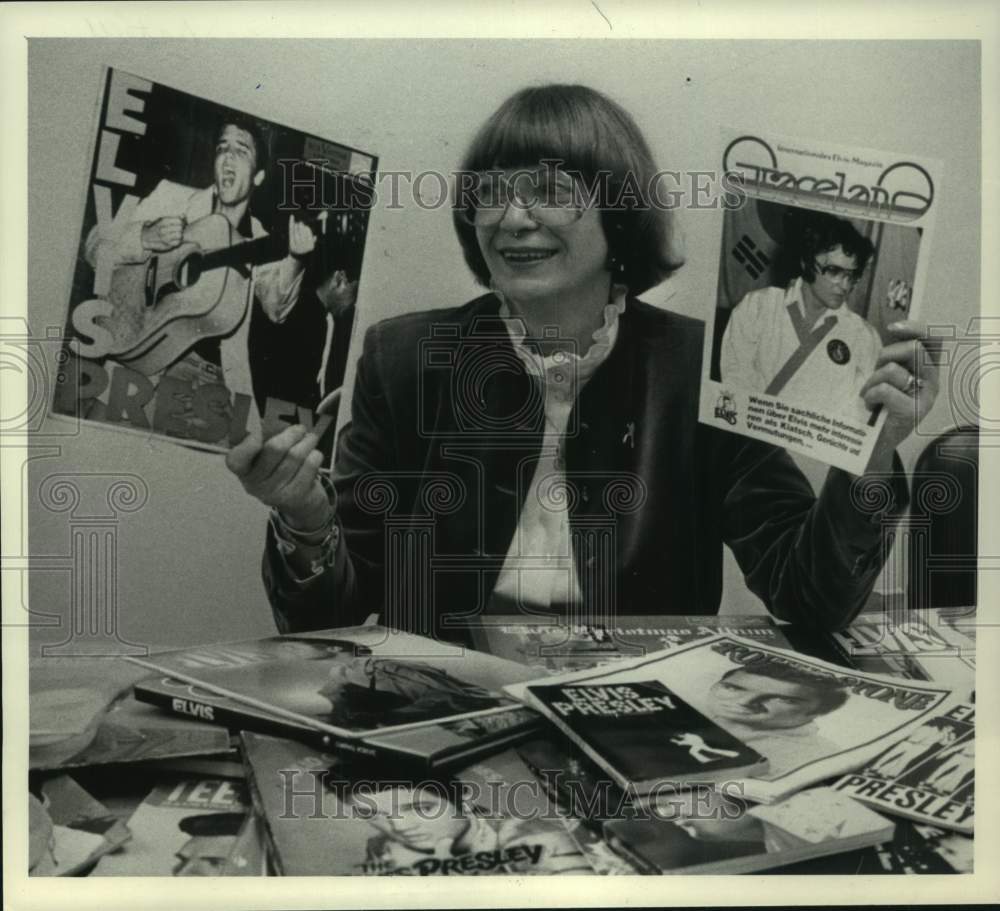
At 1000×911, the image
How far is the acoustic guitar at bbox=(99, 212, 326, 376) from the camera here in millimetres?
1871

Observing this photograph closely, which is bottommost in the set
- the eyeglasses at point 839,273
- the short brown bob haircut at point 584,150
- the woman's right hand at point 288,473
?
the woman's right hand at point 288,473

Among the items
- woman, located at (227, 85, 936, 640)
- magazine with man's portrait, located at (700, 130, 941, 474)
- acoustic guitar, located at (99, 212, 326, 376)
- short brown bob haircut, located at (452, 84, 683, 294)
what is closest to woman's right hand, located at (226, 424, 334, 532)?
woman, located at (227, 85, 936, 640)

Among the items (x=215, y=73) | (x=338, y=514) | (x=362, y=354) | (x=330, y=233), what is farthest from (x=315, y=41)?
(x=338, y=514)

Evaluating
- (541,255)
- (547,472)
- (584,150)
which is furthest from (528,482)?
(584,150)

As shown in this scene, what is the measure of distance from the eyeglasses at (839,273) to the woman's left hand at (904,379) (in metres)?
0.10

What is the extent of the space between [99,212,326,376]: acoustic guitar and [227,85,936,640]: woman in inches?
8.7

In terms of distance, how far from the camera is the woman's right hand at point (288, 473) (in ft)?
6.17

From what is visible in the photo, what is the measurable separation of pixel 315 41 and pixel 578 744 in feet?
Answer: 4.15

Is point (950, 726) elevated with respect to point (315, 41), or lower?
lower

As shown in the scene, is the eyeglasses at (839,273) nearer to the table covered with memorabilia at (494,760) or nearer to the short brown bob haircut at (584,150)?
the short brown bob haircut at (584,150)

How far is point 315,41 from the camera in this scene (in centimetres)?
186

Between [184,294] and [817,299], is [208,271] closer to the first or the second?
[184,294]

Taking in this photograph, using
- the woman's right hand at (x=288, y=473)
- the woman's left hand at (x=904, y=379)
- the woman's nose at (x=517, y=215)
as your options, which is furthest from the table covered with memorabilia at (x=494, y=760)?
the woman's nose at (x=517, y=215)

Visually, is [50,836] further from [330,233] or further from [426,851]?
[330,233]
